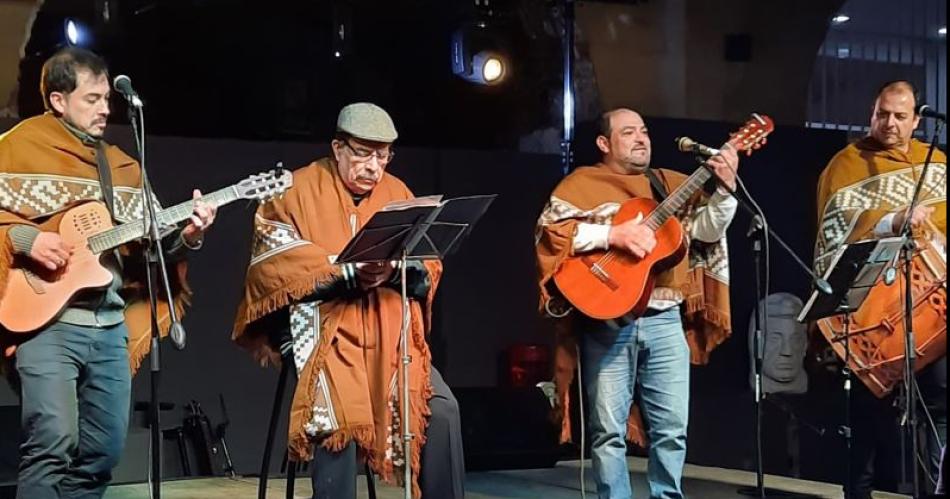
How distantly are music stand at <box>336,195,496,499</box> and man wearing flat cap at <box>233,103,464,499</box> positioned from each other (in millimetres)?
107

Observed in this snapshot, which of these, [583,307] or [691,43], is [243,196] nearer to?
[583,307]

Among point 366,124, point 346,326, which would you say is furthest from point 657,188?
point 346,326

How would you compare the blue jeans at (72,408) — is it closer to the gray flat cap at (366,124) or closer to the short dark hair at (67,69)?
the short dark hair at (67,69)

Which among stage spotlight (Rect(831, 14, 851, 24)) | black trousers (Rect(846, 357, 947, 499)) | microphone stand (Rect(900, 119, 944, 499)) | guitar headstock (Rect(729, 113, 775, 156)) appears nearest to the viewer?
microphone stand (Rect(900, 119, 944, 499))

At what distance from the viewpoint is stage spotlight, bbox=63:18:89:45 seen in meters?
6.55

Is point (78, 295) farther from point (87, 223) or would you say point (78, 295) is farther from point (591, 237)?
point (591, 237)

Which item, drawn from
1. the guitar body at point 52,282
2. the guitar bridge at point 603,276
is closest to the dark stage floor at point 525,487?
the guitar bridge at point 603,276

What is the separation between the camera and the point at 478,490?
6.63 metres

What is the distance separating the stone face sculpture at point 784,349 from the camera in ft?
23.4

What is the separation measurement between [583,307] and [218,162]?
2539 millimetres

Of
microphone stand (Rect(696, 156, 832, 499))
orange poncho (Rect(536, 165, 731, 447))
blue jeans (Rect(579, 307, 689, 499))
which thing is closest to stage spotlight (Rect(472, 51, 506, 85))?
microphone stand (Rect(696, 156, 832, 499))

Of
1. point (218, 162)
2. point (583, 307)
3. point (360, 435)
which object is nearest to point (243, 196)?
point (360, 435)

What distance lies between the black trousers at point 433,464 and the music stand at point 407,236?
0.15 m

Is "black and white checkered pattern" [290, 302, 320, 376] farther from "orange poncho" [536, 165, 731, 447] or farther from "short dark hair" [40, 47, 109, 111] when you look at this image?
"short dark hair" [40, 47, 109, 111]
